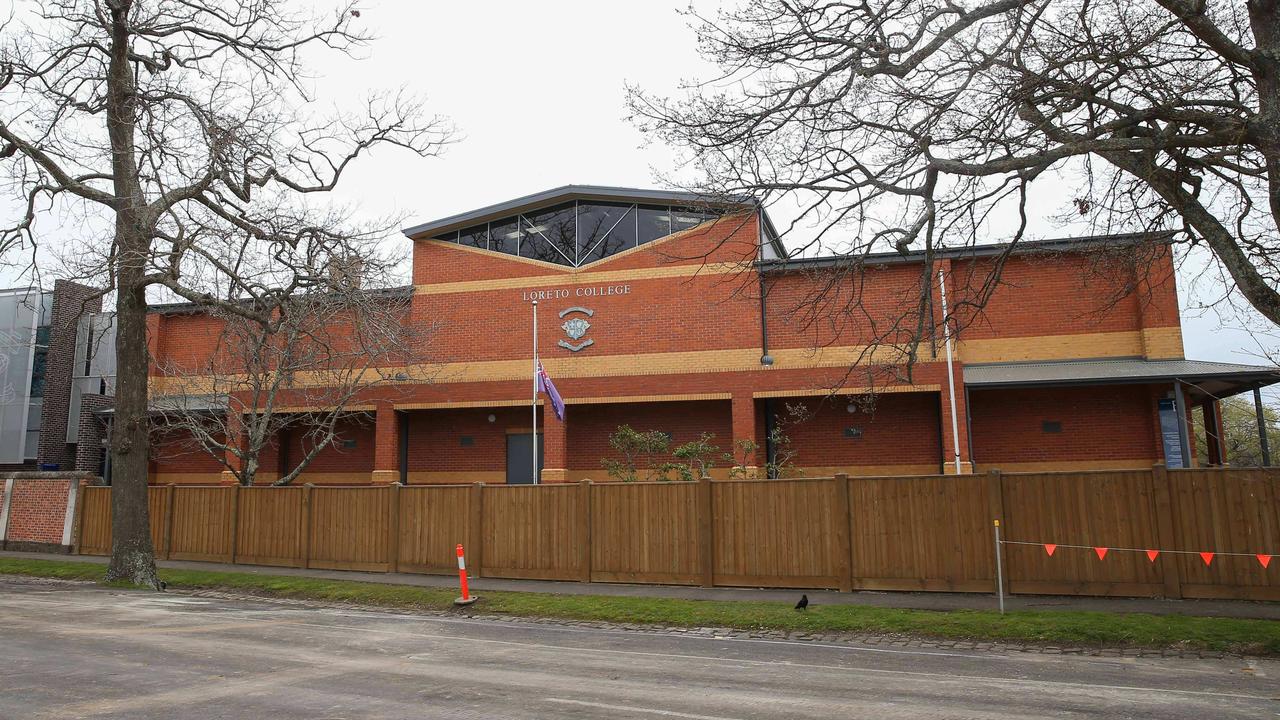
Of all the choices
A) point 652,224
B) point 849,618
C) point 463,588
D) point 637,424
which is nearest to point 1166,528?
point 849,618

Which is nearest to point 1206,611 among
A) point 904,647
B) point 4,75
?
point 904,647

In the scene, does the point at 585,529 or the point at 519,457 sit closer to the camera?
the point at 585,529

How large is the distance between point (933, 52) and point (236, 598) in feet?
48.9

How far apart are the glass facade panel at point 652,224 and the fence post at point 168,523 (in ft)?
47.4

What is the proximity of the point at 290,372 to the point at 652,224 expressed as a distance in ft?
37.0

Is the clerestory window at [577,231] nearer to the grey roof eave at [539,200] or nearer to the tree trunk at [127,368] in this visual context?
the grey roof eave at [539,200]

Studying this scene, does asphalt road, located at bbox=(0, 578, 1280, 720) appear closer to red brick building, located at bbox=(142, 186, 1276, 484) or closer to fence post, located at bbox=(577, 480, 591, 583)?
fence post, located at bbox=(577, 480, 591, 583)

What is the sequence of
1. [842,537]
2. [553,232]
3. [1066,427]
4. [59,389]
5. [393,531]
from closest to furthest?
[842,537] < [393,531] < [1066,427] < [553,232] < [59,389]

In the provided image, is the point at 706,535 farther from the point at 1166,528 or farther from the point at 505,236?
the point at 505,236

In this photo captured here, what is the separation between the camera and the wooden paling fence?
13.2m

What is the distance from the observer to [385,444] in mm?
27734

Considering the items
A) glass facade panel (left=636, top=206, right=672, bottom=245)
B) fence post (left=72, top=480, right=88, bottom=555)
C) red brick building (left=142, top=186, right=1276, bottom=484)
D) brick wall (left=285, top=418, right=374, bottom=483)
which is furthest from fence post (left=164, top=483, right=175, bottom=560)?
glass facade panel (left=636, top=206, right=672, bottom=245)

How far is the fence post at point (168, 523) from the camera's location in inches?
842

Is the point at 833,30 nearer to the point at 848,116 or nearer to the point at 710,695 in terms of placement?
the point at 848,116
